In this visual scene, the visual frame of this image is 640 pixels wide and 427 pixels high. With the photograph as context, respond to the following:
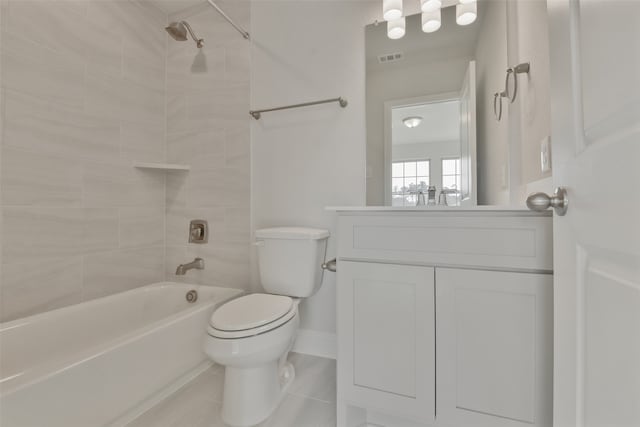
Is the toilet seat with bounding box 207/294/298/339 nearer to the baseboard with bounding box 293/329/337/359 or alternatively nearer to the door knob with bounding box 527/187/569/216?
the baseboard with bounding box 293/329/337/359

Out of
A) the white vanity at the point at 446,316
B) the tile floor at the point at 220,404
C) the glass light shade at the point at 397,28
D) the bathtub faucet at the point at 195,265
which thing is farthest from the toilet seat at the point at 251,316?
the glass light shade at the point at 397,28

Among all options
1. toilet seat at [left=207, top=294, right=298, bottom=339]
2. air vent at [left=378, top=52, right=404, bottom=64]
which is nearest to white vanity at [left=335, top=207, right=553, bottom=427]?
toilet seat at [left=207, top=294, right=298, bottom=339]

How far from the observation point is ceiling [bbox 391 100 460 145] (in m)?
1.45

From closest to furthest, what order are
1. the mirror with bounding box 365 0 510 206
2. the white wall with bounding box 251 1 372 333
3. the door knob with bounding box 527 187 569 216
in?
the door knob with bounding box 527 187 569 216 → the mirror with bounding box 365 0 510 206 → the white wall with bounding box 251 1 372 333

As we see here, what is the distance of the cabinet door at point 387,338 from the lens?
0.97m

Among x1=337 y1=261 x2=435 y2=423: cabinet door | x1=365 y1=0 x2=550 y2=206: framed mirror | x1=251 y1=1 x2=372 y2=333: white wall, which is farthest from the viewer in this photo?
x1=251 y1=1 x2=372 y2=333: white wall

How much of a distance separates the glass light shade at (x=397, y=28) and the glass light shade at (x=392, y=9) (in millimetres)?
38

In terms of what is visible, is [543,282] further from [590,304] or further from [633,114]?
[633,114]

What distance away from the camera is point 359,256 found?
42.4 inches

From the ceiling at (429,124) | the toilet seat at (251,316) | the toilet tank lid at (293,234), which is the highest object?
the ceiling at (429,124)

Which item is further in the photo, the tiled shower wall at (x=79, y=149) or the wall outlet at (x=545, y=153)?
the tiled shower wall at (x=79, y=149)

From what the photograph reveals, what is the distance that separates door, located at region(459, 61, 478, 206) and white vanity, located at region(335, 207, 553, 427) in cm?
55

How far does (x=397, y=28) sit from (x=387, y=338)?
63.0 inches

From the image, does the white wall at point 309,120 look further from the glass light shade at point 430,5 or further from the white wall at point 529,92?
the white wall at point 529,92
